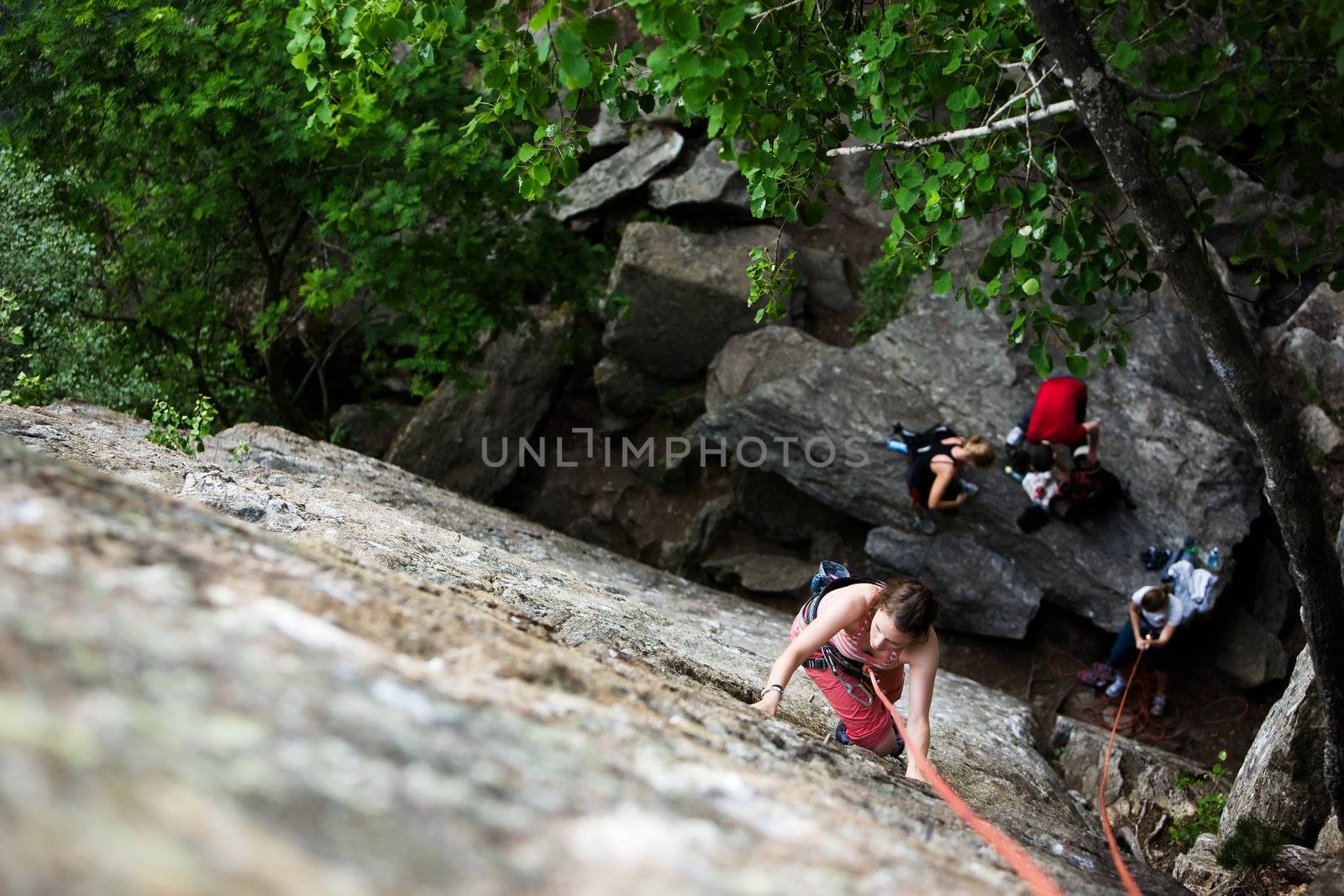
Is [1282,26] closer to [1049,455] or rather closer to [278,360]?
[1049,455]

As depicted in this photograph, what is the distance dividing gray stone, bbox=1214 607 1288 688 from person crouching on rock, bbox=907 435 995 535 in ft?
9.72

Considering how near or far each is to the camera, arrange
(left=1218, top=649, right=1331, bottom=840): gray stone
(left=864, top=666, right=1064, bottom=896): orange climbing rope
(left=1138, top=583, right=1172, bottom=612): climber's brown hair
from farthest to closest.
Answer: (left=1138, top=583, right=1172, bottom=612): climber's brown hair, (left=1218, top=649, right=1331, bottom=840): gray stone, (left=864, top=666, right=1064, bottom=896): orange climbing rope

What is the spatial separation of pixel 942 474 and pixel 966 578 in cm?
134

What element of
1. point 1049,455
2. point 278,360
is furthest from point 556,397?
point 1049,455

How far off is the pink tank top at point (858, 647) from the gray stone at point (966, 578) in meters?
6.07

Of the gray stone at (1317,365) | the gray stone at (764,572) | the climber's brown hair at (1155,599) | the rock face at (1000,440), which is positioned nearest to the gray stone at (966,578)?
the rock face at (1000,440)

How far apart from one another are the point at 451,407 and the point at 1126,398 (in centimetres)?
815

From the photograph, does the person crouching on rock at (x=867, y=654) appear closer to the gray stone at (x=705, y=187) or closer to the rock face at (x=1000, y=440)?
the rock face at (x=1000, y=440)

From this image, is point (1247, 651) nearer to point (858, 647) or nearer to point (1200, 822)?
point (1200, 822)

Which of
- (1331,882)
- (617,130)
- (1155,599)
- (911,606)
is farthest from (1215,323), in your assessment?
(617,130)

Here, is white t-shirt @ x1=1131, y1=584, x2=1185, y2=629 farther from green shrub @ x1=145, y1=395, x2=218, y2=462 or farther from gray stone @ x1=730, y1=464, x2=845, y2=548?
green shrub @ x1=145, y1=395, x2=218, y2=462

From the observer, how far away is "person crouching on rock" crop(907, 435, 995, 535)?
33.7 ft

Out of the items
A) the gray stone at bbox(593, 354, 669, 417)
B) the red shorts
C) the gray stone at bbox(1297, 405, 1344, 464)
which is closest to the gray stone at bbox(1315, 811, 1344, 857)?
the red shorts

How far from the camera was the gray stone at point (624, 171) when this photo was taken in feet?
50.1
